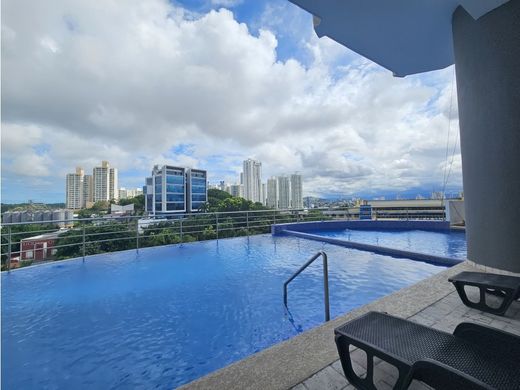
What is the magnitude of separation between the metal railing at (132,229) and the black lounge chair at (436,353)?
15.2ft

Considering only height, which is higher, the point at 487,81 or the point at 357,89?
the point at 357,89

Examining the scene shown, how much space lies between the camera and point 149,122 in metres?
11.3

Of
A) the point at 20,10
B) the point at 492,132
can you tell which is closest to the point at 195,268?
the point at 20,10

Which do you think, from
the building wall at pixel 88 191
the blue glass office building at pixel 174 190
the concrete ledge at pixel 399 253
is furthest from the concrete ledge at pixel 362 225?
the blue glass office building at pixel 174 190

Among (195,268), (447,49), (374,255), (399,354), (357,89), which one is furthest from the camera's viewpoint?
(357,89)

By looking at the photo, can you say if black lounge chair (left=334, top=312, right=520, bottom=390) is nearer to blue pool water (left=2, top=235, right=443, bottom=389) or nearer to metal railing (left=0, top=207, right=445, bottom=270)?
blue pool water (left=2, top=235, right=443, bottom=389)

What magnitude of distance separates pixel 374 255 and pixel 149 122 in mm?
11368

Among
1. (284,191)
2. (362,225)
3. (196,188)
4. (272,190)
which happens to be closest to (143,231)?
(362,225)

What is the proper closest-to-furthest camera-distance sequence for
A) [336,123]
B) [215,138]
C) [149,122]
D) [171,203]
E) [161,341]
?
[161,341] → [149,122] → [336,123] → [215,138] → [171,203]

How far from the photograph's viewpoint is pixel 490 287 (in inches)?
74.2

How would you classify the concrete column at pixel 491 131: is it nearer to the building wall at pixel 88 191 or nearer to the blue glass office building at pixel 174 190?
the building wall at pixel 88 191

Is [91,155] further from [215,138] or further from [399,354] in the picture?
[399,354]

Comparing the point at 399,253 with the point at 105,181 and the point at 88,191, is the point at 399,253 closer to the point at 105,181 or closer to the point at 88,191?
the point at 88,191

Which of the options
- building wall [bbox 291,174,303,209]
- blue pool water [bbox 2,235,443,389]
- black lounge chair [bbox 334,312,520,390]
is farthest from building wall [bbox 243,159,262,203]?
black lounge chair [bbox 334,312,520,390]
